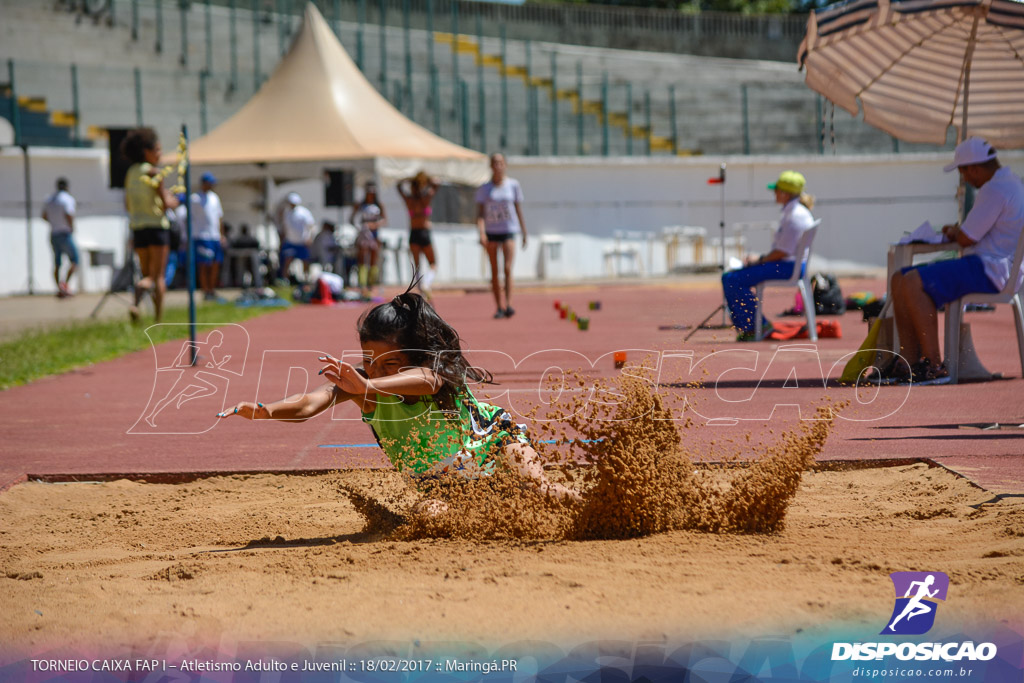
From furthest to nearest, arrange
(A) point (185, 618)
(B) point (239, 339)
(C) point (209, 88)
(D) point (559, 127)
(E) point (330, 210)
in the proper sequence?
(D) point (559, 127) → (C) point (209, 88) → (E) point (330, 210) → (B) point (239, 339) → (A) point (185, 618)

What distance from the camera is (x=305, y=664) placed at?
3057mm

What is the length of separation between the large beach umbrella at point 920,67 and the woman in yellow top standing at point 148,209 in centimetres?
685

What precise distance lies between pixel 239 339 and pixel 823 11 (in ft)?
22.4

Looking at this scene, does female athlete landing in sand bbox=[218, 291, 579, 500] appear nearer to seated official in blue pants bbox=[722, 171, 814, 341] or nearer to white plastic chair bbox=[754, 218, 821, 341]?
seated official in blue pants bbox=[722, 171, 814, 341]

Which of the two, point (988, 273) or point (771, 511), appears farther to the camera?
point (988, 273)

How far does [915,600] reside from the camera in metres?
3.42

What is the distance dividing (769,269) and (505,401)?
4.74m

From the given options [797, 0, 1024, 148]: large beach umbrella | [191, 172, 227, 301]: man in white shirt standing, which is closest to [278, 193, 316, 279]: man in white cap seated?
[191, 172, 227, 301]: man in white shirt standing

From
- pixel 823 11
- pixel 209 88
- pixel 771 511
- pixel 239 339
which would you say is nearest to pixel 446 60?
pixel 209 88

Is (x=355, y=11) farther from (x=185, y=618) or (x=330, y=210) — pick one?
(x=185, y=618)

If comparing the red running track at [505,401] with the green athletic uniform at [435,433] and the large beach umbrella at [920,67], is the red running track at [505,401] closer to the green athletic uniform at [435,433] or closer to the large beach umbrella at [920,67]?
the green athletic uniform at [435,433]

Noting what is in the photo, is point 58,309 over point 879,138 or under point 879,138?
under

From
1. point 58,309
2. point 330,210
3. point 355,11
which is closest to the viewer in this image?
point 58,309

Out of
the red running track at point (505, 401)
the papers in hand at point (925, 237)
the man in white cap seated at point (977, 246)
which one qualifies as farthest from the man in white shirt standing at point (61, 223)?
the man in white cap seated at point (977, 246)
